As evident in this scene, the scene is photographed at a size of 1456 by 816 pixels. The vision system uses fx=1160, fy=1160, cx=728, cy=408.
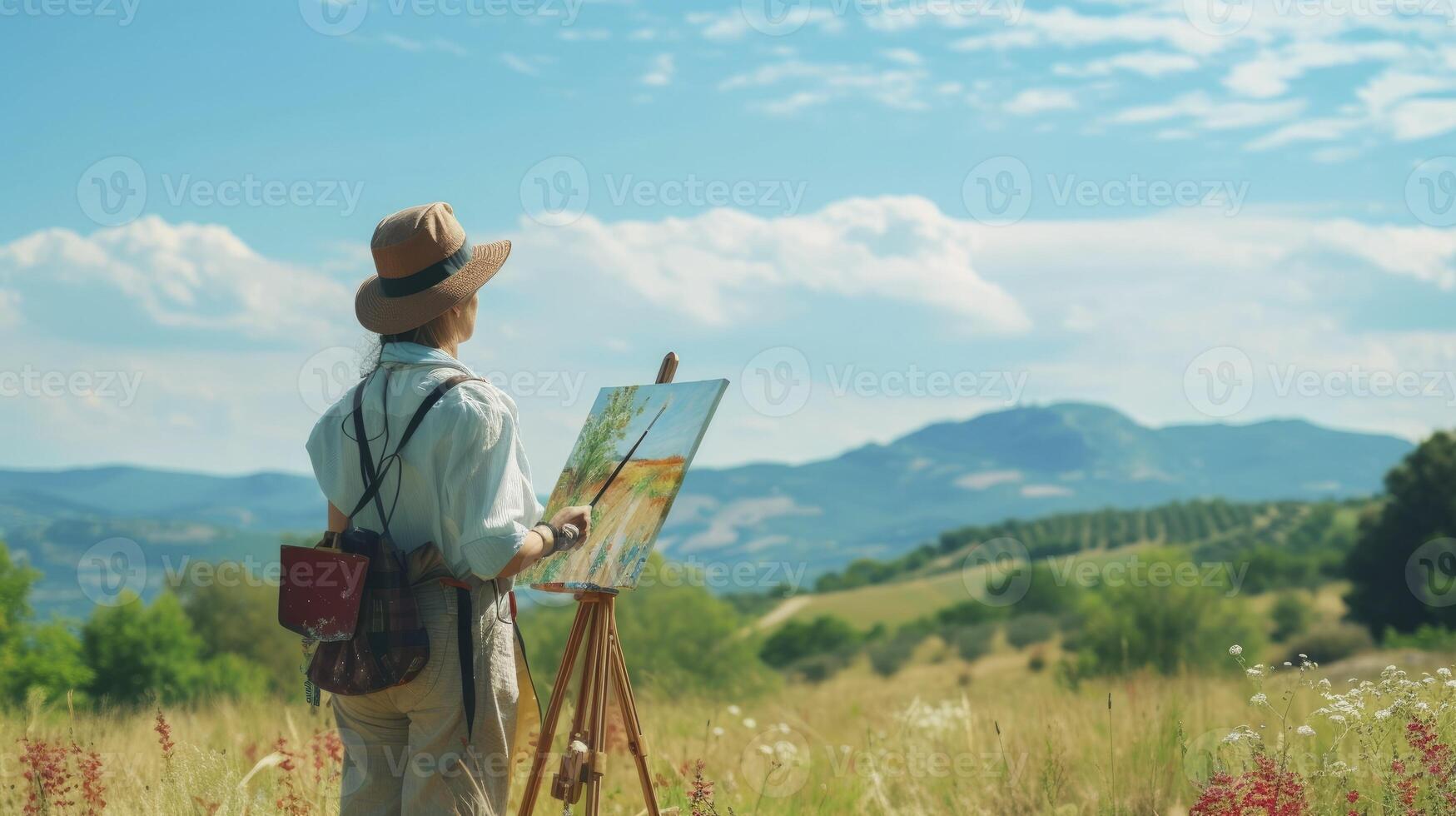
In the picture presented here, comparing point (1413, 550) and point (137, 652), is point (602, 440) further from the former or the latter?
point (1413, 550)

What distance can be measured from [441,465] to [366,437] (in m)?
0.28

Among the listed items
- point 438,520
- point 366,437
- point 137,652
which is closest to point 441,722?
point 438,520

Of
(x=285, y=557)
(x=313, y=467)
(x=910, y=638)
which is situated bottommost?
(x=910, y=638)

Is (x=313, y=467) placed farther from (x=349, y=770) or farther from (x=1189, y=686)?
(x=1189, y=686)

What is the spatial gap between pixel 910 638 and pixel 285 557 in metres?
78.5

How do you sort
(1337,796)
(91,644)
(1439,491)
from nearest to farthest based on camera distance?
1. (1337,796)
2. (91,644)
3. (1439,491)

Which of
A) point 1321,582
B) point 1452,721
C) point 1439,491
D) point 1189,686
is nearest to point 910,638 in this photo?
point 1321,582

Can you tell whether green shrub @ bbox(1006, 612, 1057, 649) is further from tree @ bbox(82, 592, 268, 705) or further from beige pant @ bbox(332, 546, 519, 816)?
beige pant @ bbox(332, 546, 519, 816)

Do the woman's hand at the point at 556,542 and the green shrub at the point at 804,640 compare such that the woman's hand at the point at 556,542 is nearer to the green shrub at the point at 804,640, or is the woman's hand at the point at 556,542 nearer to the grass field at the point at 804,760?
the grass field at the point at 804,760

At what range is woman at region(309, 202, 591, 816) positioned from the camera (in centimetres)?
343

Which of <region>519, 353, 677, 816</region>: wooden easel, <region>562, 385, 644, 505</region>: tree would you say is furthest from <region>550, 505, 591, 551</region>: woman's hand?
<region>562, 385, 644, 505</region>: tree

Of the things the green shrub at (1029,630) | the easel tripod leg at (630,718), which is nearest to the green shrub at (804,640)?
the green shrub at (1029,630)

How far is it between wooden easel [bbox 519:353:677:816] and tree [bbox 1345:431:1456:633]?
45.8 m

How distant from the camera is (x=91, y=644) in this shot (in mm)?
28484
